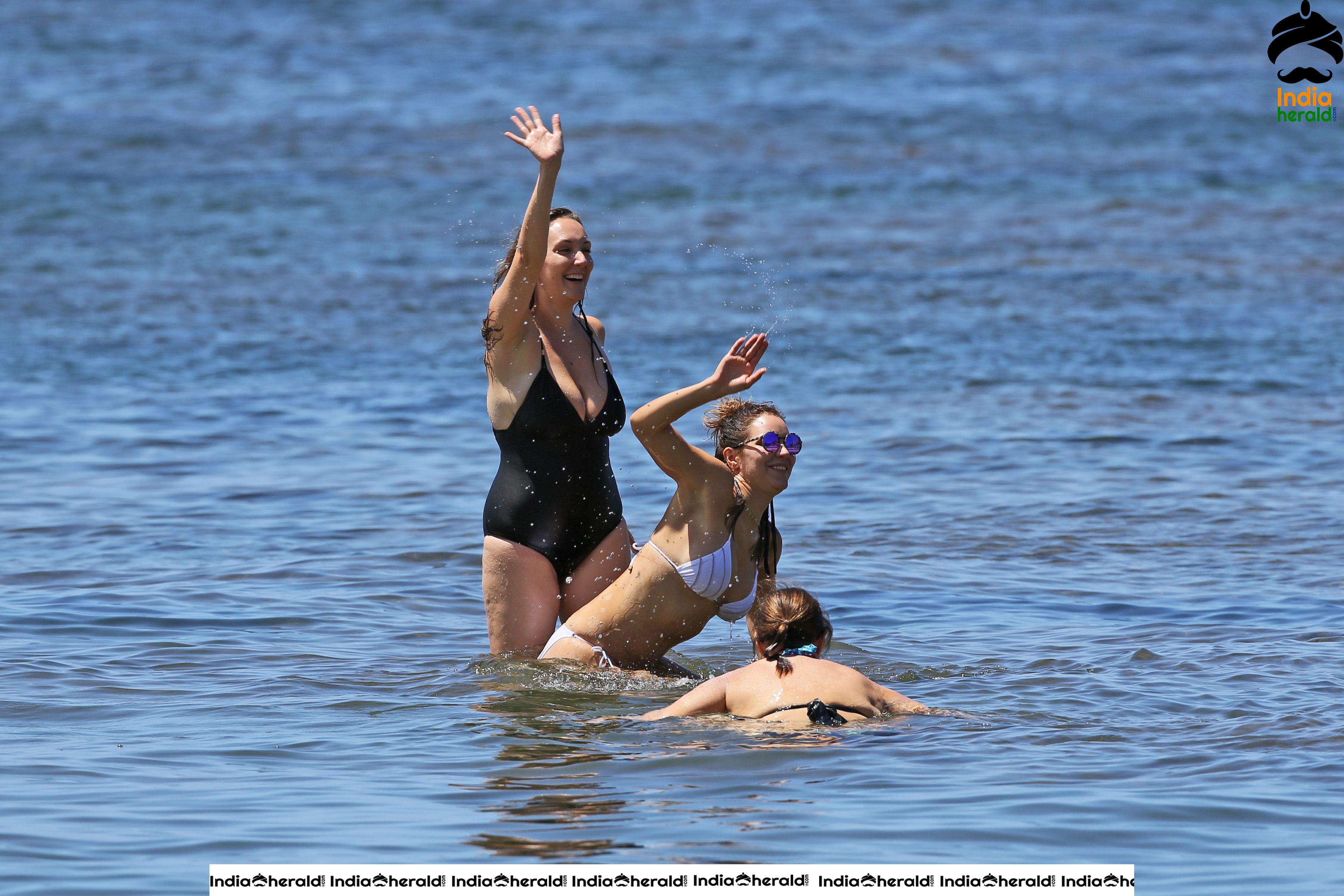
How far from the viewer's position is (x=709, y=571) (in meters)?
6.46

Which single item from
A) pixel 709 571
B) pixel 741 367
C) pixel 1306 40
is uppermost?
pixel 1306 40

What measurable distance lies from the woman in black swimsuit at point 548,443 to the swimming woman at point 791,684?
836 mm

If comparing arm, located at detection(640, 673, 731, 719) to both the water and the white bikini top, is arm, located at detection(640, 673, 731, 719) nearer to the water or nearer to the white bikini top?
the water

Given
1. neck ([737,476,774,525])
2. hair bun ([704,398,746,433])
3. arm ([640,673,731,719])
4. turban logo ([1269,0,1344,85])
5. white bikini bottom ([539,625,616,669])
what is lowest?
arm ([640,673,731,719])

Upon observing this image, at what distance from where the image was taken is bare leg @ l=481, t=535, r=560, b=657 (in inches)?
266

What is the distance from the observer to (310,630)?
26.6 feet

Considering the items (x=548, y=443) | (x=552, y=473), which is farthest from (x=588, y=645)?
(x=548, y=443)

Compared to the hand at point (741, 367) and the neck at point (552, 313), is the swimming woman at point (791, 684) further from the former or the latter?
the neck at point (552, 313)

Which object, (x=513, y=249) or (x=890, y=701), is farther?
(x=513, y=249)

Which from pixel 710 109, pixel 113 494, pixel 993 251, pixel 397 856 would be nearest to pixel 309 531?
pixel 113 494

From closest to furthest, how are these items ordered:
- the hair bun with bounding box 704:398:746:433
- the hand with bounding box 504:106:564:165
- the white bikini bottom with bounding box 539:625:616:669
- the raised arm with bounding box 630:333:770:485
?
the raised arm with bounding box 630:333:770:485 → the hand with bounding box 504:106:564:165 → the hair bun with bounding box 704:398:746:433 → the white bikini bottom with bounding box 539:625:616:669

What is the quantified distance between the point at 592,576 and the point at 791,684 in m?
Answer: 1.13

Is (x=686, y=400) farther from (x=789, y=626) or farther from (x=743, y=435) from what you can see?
(x=789, y=626)

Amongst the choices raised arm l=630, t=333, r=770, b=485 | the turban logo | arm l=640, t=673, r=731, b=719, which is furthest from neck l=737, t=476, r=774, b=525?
the turban logo
